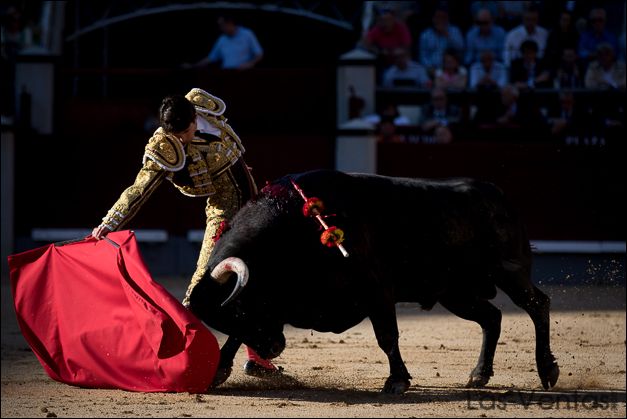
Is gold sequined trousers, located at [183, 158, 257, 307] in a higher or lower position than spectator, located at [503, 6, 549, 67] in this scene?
lower

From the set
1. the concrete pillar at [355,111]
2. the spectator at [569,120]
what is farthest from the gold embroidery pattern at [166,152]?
the spectator at [569,120]

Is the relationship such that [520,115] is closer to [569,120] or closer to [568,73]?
[569,120]

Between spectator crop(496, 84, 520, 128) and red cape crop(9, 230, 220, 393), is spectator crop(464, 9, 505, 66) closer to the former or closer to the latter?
spectator crop(496, 84, 520, 128)

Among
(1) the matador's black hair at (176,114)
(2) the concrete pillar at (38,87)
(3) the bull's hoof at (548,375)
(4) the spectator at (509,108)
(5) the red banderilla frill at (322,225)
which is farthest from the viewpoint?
(2) the concrete pillar at (38,87)

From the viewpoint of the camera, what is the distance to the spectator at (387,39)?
31.9ft

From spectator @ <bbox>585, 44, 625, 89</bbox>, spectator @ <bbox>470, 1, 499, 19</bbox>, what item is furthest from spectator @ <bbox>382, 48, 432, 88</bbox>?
spectator @ <bbox>585, 44, 625, 89</bbox>

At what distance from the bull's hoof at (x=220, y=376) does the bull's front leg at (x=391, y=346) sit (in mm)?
564

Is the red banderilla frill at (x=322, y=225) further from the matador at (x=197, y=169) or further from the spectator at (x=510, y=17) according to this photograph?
the spectator at (x=510, y=17)

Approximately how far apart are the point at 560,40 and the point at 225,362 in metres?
5.72

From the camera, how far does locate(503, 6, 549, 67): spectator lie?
9.66 metres

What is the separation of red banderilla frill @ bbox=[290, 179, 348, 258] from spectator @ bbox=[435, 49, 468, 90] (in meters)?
4.90

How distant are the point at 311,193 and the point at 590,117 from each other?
199 inches

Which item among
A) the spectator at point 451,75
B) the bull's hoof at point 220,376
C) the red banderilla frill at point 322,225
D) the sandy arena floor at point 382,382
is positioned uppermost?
the spectator at point 451,75

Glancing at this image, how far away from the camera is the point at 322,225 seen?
14.8 ft
